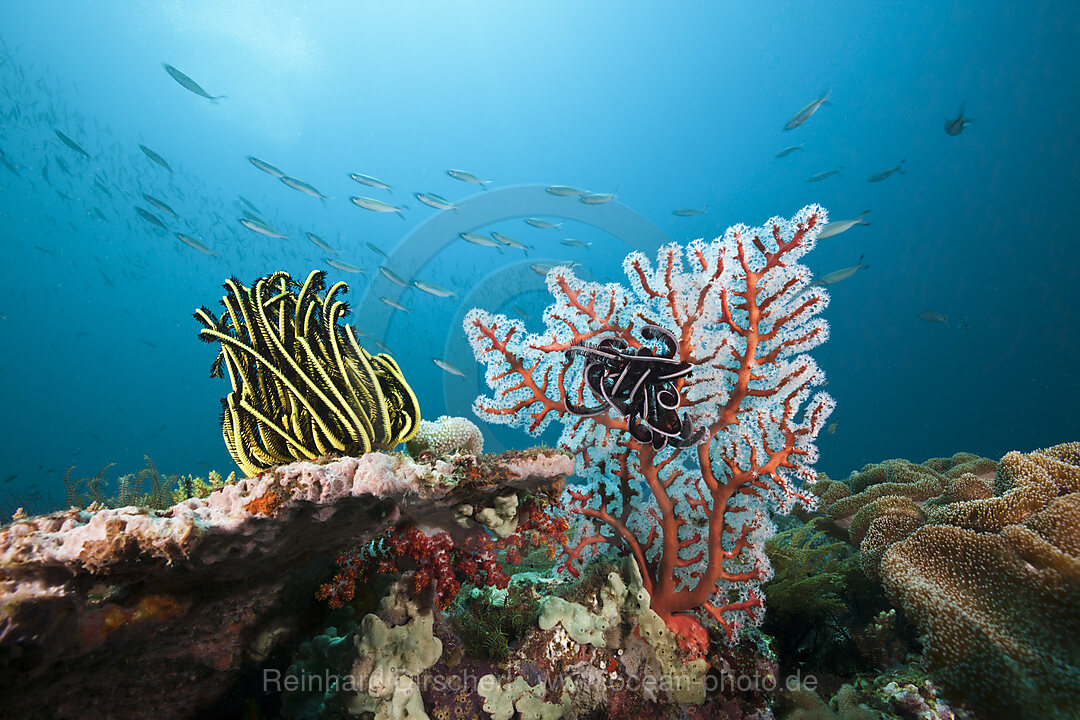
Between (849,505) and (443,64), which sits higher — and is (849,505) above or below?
below

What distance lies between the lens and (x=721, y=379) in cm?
286

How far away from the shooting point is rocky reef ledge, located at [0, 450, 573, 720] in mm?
1440

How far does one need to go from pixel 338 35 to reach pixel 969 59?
75.5 metres

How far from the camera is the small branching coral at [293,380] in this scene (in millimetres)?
2514

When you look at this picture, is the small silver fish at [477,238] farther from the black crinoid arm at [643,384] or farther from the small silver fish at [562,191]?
the black crinoid arm at [643,384]

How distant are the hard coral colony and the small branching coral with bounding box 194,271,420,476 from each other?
79 centimetres

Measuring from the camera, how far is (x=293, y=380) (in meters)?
2.53

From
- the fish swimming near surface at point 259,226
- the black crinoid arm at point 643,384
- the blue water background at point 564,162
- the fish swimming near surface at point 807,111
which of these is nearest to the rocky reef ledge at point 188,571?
the black crinoid arm at point 643,384

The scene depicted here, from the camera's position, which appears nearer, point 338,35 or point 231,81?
point 231,81

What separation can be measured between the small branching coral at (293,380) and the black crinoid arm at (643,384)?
153cm

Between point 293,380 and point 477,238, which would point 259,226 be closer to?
point 477,238

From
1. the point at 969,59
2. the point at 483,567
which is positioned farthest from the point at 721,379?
the point at 969,59

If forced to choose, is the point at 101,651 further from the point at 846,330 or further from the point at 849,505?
the point at 846,330

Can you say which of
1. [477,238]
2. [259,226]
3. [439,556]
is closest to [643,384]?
[439,556]
